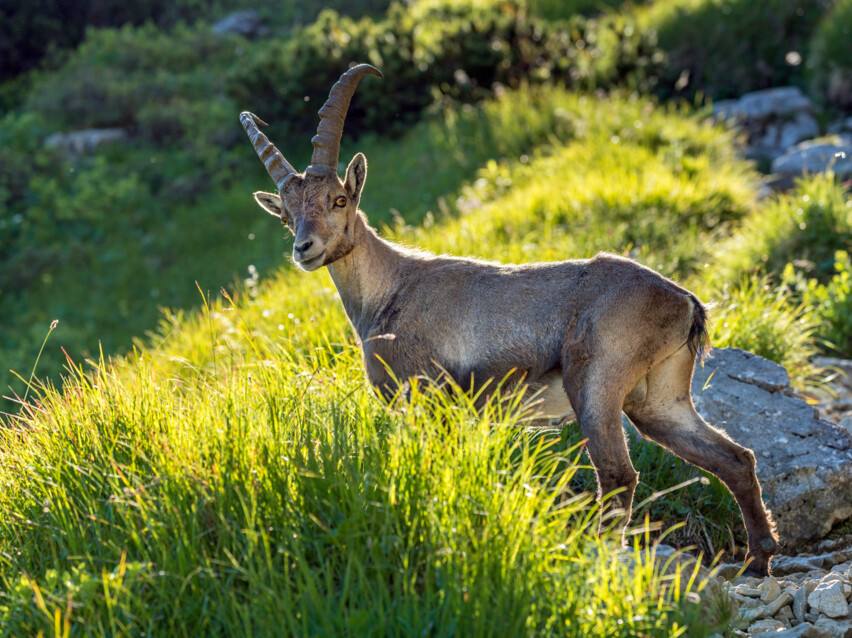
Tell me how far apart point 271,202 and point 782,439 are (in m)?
3.51

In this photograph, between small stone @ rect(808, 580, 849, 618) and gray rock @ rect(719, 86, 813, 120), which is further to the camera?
gray rock @ rect(719, 86, 813, 120)

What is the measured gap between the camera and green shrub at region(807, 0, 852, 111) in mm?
15414

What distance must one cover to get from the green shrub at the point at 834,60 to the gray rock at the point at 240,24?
666 inches

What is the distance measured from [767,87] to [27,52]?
19304 mm

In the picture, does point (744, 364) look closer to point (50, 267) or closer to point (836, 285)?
point (836, 285)

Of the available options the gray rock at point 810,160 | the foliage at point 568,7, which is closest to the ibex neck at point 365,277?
the gray rock at point 810,160

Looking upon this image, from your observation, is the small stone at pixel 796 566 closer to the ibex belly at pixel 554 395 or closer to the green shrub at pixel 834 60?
the ibex belly at pixel 554 395

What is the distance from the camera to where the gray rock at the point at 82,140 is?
1961 cm

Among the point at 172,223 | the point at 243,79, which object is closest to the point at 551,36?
the point at 243,79

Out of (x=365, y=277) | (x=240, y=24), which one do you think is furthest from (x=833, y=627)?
(x=240, y=24)

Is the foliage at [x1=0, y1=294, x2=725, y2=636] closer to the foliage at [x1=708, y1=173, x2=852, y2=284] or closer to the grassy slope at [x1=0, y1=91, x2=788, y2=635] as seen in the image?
the grassy slope at [x1=0, y1=91, x2=788, y2=635]

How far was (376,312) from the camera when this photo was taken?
5316mm

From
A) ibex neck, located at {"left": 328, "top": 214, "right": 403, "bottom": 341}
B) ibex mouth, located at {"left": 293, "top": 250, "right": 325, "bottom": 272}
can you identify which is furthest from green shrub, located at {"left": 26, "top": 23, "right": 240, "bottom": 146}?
ibex mouth, located at {"left": 293, "top": 250, "right": 325, "bottom": 272}

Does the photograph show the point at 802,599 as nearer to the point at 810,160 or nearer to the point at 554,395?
the point at 554,395
